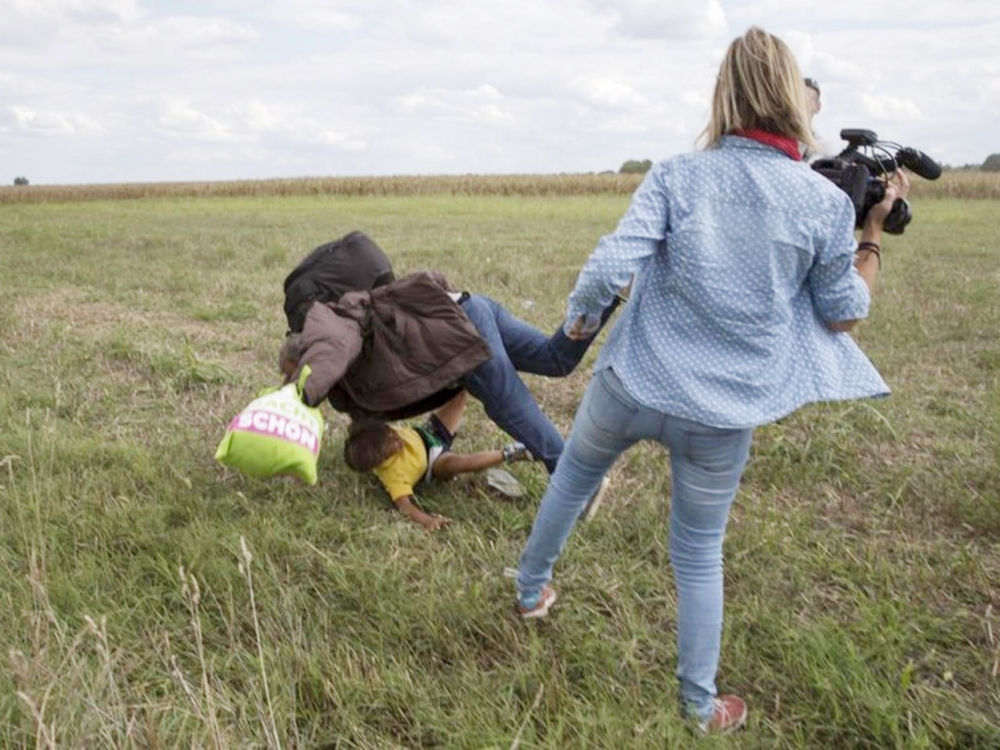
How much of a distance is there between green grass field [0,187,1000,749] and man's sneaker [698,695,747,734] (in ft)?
0.20

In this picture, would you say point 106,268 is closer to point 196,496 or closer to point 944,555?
point 196,496

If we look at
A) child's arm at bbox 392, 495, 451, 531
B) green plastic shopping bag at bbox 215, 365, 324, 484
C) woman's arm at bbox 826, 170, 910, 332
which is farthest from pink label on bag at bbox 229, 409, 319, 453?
woman's arm at bbox 826, 170, 910, 332

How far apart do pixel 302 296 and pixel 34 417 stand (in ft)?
6.65

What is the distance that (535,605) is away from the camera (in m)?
2.70

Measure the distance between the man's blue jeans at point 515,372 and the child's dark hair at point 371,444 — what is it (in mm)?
399

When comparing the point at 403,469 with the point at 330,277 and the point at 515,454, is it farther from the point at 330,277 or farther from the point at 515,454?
the point at 330,277

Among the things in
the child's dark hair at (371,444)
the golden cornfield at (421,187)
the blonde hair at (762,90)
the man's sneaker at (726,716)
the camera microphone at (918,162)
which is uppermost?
the golden cornfield at (421,187)

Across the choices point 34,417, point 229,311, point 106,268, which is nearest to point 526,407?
point 34,417

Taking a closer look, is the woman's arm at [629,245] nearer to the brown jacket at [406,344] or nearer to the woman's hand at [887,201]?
the woman's hand at [887,201]

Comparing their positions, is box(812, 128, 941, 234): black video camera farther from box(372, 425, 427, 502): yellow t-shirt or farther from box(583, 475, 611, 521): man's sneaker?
box(372, 425, 427, 502): yellow t-shirt

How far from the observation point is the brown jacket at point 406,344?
3.19 metres

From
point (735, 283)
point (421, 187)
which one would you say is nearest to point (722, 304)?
point (735, 283)

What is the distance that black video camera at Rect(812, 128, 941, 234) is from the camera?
235 cm

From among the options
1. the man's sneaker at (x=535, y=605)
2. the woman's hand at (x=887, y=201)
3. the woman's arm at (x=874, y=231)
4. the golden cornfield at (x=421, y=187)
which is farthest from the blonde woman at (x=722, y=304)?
the golden cornfield at (x=421, y=187)
